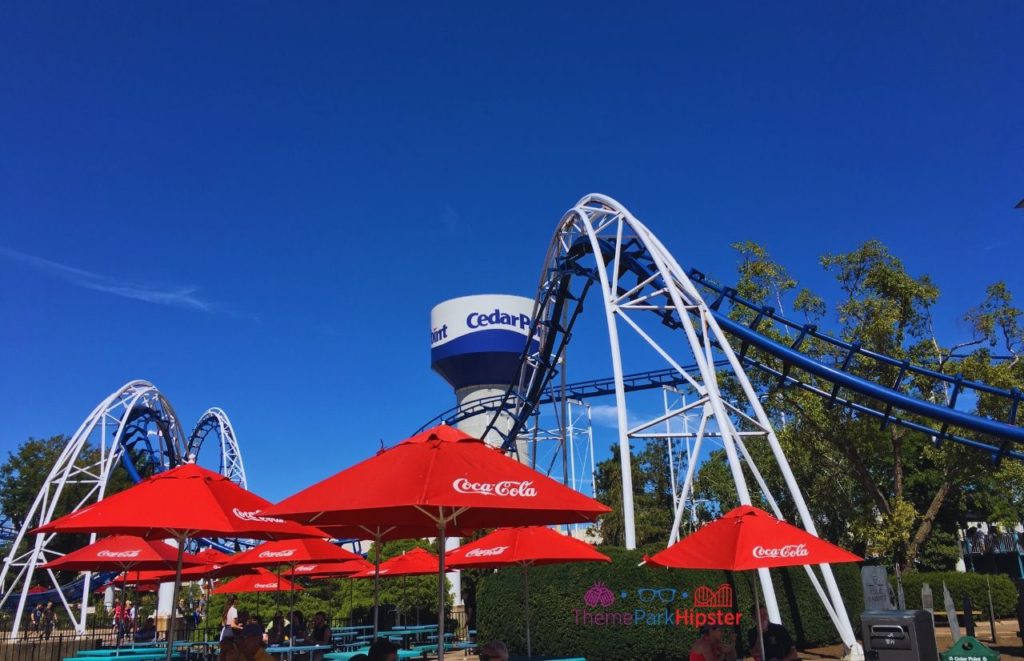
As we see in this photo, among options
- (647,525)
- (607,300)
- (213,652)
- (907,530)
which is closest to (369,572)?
(213,652)

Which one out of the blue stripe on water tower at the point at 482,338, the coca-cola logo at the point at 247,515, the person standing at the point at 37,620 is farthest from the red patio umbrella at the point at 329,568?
the blue stripe on water tower at the point at 482,338

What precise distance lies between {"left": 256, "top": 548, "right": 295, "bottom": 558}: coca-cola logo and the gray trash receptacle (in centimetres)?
911

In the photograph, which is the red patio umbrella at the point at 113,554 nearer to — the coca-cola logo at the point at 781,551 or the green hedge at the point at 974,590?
the coca-cola logo at the point at 781,551

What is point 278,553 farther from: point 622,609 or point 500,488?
point 500,488

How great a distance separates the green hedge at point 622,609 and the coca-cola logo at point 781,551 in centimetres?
573

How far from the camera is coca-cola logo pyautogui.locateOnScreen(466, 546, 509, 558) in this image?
11.5 metres

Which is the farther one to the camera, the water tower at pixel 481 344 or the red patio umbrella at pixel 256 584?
the water tower at pixel 481 344

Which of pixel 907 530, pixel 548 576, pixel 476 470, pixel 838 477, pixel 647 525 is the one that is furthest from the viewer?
pixel 647 525

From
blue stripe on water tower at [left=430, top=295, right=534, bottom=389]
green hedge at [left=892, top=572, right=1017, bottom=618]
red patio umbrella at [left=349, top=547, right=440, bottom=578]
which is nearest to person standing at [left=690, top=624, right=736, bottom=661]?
red patio umbrella at [left=349, top=547, right=440, bottom=578]

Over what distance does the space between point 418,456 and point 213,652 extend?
47.8 ft

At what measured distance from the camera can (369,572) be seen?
18.6m

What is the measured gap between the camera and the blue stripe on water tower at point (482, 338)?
158ft

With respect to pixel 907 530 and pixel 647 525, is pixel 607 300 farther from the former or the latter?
pixel 647 525

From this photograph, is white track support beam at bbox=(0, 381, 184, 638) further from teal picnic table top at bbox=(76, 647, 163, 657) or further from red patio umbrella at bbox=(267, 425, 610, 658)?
red patio umbrella at bbox=(267, 425, 610, 658)
